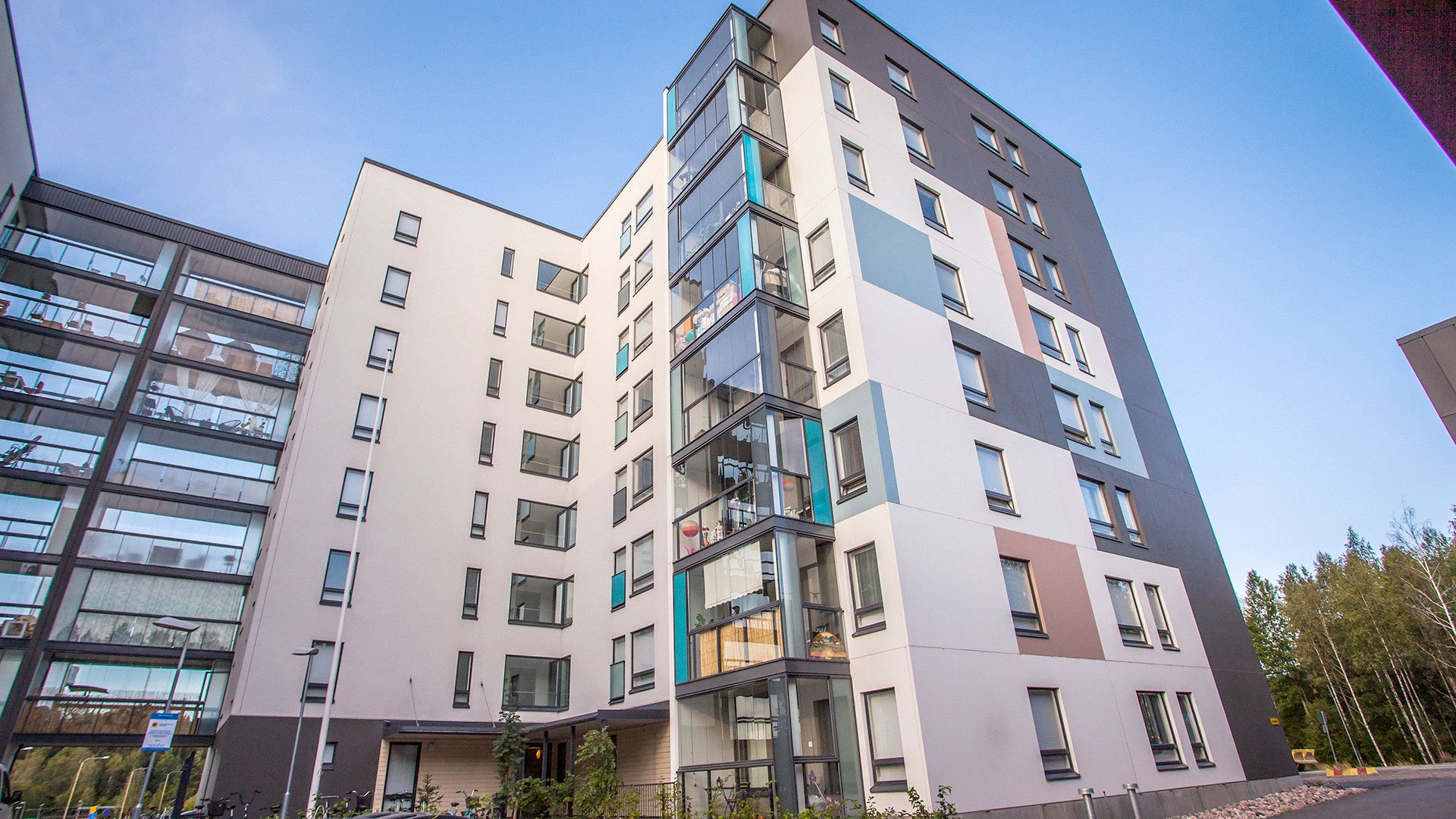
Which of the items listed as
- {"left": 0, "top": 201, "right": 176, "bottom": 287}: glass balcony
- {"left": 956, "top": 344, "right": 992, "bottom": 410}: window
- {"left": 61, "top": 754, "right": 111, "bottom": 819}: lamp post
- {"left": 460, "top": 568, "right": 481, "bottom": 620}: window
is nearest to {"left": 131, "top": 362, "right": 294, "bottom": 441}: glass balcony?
{"left": 0, "top": 201, "right": 176, "bottom": 287}: glass balcony

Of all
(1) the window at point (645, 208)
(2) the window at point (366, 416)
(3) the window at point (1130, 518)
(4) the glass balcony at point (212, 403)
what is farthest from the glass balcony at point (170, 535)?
(3) the window at point (1130, 518)

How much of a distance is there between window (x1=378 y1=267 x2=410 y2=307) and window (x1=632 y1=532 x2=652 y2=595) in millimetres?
13554

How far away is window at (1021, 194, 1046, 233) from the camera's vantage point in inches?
1025

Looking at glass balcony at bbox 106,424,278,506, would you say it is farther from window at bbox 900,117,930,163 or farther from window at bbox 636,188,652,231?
window at bbox 900,117,930,163

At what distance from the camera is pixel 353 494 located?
2378 cm

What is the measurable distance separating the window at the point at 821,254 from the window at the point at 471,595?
15586 mm

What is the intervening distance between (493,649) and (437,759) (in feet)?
11.6

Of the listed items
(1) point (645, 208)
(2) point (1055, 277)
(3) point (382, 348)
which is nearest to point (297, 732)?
(3) point (382, 348)

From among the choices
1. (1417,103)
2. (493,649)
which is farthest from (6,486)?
(1417,103)

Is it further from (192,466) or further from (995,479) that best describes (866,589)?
(192,466)

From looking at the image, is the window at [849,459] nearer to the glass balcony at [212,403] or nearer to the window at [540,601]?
the window at [540,601]

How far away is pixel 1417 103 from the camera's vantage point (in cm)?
472

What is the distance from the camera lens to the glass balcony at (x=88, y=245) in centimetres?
2695

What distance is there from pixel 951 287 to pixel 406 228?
21.5m
